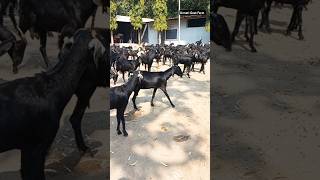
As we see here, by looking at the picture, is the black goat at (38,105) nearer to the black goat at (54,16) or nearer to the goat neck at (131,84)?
the black goat at (54,16)

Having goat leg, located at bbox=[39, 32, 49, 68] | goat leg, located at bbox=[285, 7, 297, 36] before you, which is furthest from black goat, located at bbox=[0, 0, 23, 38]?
goat leg, located at bbox=[285, 7, 297, 36]

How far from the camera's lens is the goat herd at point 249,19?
2.86 m

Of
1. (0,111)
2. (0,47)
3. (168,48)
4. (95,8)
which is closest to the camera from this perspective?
(0,111)

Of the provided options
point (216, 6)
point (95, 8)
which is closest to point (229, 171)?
point (216, 6)

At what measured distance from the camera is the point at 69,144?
9.09 feet

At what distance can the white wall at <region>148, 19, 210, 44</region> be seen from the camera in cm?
289

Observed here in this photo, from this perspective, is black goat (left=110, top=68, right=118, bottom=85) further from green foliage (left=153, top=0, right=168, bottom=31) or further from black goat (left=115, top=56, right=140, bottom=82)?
green foliage (left=153, top=0, right=168, bottom=31)

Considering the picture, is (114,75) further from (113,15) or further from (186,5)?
(186,5)

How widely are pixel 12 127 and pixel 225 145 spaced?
1.52 metres

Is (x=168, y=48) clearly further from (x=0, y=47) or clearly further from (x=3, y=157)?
(x=3, y=157)

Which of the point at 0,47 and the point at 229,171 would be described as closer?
the point at 0,47

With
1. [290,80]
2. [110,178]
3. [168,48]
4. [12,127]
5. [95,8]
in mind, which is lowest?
[110,178]

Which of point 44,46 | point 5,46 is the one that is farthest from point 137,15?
point 5,46

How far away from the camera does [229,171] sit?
287cm
